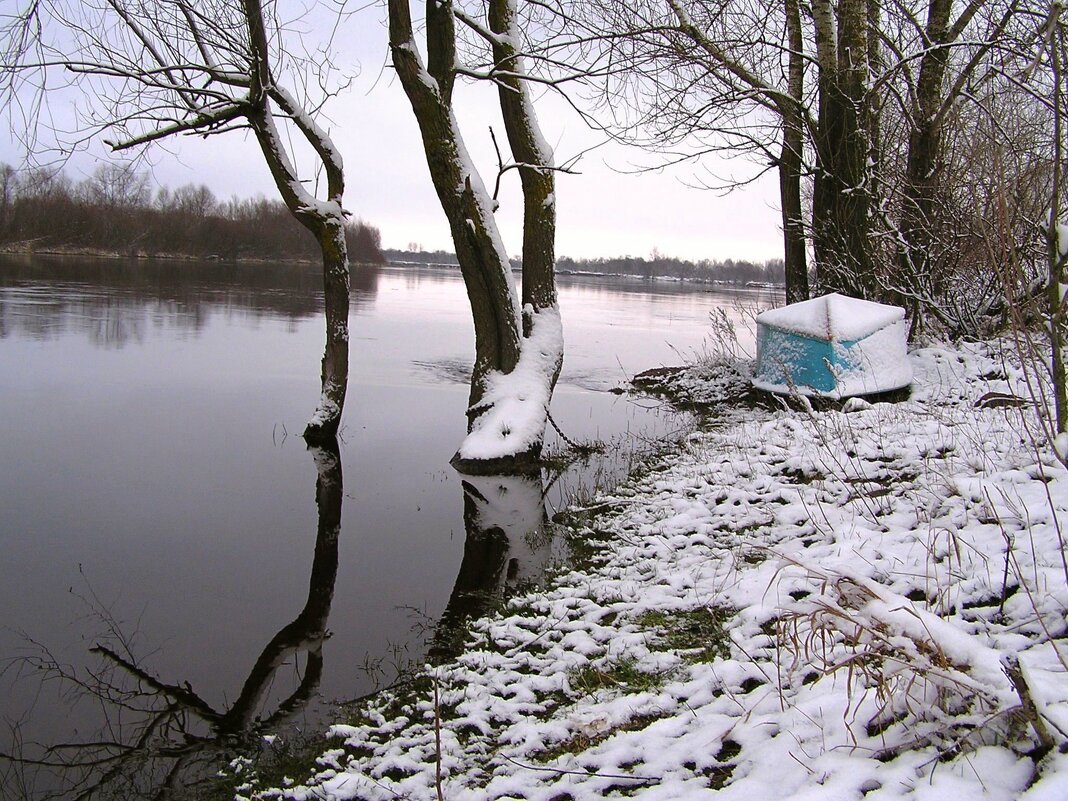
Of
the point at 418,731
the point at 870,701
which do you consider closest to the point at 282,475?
the point at 418,731

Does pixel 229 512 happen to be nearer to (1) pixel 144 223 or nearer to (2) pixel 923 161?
(2) pixel 923 161

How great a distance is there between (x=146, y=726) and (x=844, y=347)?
26.0 feet

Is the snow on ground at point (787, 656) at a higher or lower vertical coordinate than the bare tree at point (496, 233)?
lower

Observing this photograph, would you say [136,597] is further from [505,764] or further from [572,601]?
[505,764]

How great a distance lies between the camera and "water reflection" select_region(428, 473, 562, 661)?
5461 mm

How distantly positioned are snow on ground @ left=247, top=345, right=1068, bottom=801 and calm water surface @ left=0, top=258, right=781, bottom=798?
3.19 feet

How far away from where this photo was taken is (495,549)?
22.5 ft

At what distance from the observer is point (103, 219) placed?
242 feet

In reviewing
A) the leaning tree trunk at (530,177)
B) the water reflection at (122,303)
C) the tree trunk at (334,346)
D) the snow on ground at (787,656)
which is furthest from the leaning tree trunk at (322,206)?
the water reflection at (122,303)

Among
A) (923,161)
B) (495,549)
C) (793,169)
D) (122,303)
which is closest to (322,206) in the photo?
(495,549)

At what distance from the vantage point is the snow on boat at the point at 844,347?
→ 9.19m

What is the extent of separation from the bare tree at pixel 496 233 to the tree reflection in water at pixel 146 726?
4.44 metres

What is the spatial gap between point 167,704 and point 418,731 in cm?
158

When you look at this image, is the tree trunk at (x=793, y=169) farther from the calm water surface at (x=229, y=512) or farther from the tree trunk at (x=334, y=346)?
the tree trunk at (x=334, y=346)
